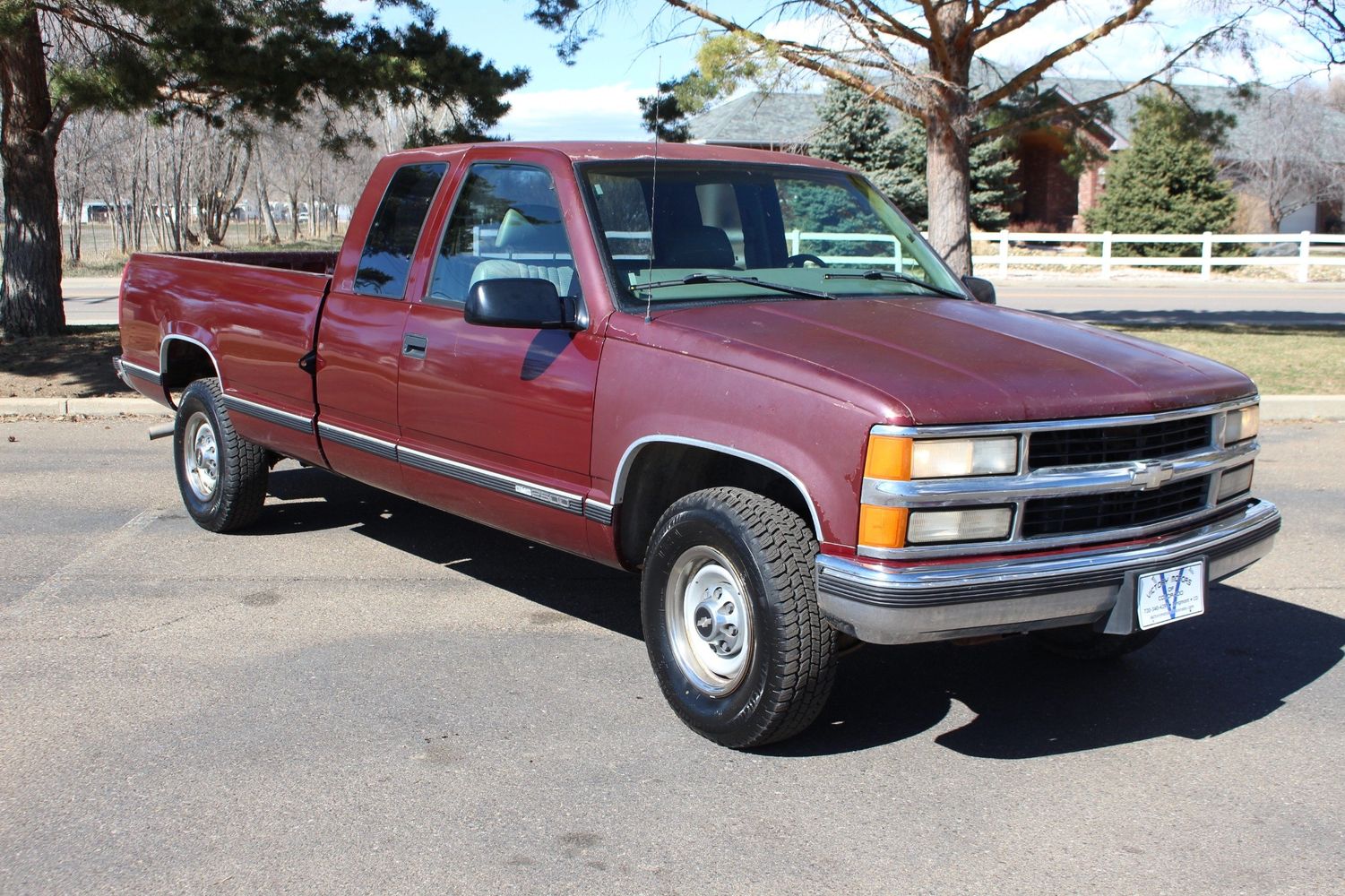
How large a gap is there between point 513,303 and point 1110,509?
6.79 ft

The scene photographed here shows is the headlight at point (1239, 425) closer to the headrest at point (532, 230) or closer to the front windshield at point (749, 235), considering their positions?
the front windshield at point (749, 235)

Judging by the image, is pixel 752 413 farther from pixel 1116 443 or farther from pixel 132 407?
pixel 132 407

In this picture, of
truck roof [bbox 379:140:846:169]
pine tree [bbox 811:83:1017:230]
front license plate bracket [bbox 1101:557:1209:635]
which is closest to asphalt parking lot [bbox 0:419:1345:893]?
front license plate bracket [bbox 1101:557:1209:635]

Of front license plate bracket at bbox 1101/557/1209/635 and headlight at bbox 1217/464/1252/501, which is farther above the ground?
headlight at bbox 1217/464/1252/501

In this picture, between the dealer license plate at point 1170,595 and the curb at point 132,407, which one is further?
the curb at point 132,407

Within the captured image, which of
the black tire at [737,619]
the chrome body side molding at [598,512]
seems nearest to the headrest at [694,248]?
the chrome body side molding at [598,512]

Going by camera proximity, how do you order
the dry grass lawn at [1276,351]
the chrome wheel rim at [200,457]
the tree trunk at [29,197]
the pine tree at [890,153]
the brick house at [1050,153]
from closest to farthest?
1. the chrome wheel rim at [200,457]
2. the dry grass lawn at [1276,351]
3. the tree trunk at [29,197]
4. the pine tree at [890,153]
5. the brick house at [1050,153]

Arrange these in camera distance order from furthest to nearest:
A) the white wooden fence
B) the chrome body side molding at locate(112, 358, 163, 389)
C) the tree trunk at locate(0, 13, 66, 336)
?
the white wooden fence < the tree trunk at locate(0, 13, 66, 336) < the chrome body side molding at locate(112, 358, 163, 389)

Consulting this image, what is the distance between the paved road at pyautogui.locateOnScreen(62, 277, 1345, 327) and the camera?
776 inches

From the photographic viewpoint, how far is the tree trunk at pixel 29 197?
12.9 metres

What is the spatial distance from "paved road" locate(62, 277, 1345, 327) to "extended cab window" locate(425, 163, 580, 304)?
12.8 meters

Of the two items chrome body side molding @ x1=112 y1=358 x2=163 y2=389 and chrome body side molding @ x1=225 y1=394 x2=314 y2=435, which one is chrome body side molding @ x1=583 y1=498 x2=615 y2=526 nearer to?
chrome body side molding @ x1=225 y1=394 x2=314 y2=435

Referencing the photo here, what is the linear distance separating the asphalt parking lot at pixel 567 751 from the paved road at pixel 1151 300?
1253 cm

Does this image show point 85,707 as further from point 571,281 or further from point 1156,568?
point 1156,568
